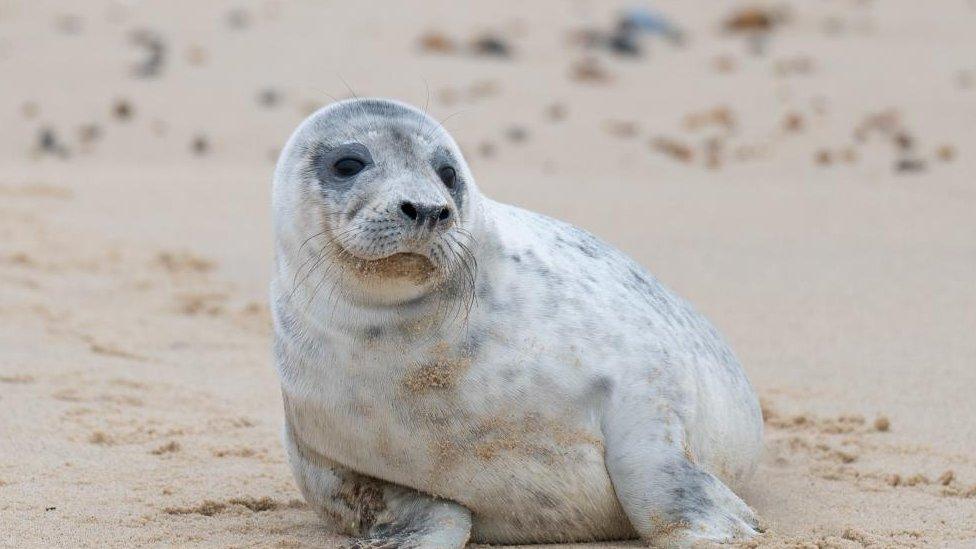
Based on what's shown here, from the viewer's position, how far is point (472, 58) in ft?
38.0

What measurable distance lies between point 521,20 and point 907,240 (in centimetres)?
670

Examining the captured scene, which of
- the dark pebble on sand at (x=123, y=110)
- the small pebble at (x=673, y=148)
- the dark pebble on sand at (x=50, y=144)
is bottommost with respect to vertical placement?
the dark pebble on sand at (x=50, y=144)

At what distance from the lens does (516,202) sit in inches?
313

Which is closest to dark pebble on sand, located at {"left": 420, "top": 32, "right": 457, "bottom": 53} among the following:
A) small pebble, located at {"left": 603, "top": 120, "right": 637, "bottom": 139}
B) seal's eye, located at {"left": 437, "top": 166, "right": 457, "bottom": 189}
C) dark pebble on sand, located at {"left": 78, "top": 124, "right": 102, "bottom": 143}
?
small pebble, located at {"left": 603, "top": 120, "right": 637, "bottom": 139}

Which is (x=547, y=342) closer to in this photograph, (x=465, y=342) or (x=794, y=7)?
(x=465, y=342)

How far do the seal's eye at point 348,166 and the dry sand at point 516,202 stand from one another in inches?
34.9

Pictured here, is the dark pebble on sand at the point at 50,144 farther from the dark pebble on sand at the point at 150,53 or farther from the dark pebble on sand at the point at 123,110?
the dark pebble on sand at the point at 150,53

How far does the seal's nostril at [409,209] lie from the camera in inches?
A: 125

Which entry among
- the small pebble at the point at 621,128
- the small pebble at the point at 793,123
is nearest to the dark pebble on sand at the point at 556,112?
the small pebble at the point at 621,128

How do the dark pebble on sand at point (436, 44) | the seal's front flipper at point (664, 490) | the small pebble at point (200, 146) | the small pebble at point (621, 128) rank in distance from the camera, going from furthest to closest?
the dark pebble on sand at point (436, 44) < the small pebble at point (200, 146) < the small pebble at point (621, 128) < the seal's front flipper at point (664, 490)

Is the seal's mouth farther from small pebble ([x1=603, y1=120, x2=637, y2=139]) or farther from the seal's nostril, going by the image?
small pebble ([x1=603, y1=120, x2=637, y2=139])

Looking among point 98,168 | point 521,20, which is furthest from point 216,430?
point 521,20

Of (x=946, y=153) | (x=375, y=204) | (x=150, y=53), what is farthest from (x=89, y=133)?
(x=375, y=204)

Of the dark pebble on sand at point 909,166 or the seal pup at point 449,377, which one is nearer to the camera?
the seal pup at point 449,377
